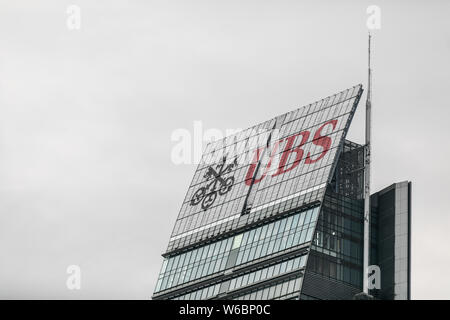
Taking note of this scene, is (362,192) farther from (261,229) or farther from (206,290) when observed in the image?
(206,290)

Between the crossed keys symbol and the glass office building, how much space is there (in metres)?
0.19

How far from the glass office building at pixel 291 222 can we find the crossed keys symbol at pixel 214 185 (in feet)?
0.62

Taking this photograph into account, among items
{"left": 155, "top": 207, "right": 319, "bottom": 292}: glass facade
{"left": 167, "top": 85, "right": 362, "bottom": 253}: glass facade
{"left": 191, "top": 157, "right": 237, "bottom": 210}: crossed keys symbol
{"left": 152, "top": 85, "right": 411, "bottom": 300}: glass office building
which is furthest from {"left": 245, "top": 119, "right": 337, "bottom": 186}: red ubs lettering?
{"left": 155, "top": 207, "right": 319, "bottom": 292}: glass facade

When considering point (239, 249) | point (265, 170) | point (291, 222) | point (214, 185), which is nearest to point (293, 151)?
point (265, 170)

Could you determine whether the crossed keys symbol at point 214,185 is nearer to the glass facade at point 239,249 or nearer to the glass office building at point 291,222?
the glass office building at point 291,222

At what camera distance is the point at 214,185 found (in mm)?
189250

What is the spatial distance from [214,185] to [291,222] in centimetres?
2446

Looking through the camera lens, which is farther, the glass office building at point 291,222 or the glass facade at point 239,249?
the glass facade at point 239,249

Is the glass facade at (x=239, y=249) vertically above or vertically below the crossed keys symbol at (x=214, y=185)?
below

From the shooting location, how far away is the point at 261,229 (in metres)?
173

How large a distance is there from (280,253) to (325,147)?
15.0 metres

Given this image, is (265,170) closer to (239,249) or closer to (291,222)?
(239,249)

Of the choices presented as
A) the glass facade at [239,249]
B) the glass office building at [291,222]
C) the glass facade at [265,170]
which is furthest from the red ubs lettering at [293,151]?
the glass facade at [239,249]

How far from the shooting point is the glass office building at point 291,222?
16200 cm
